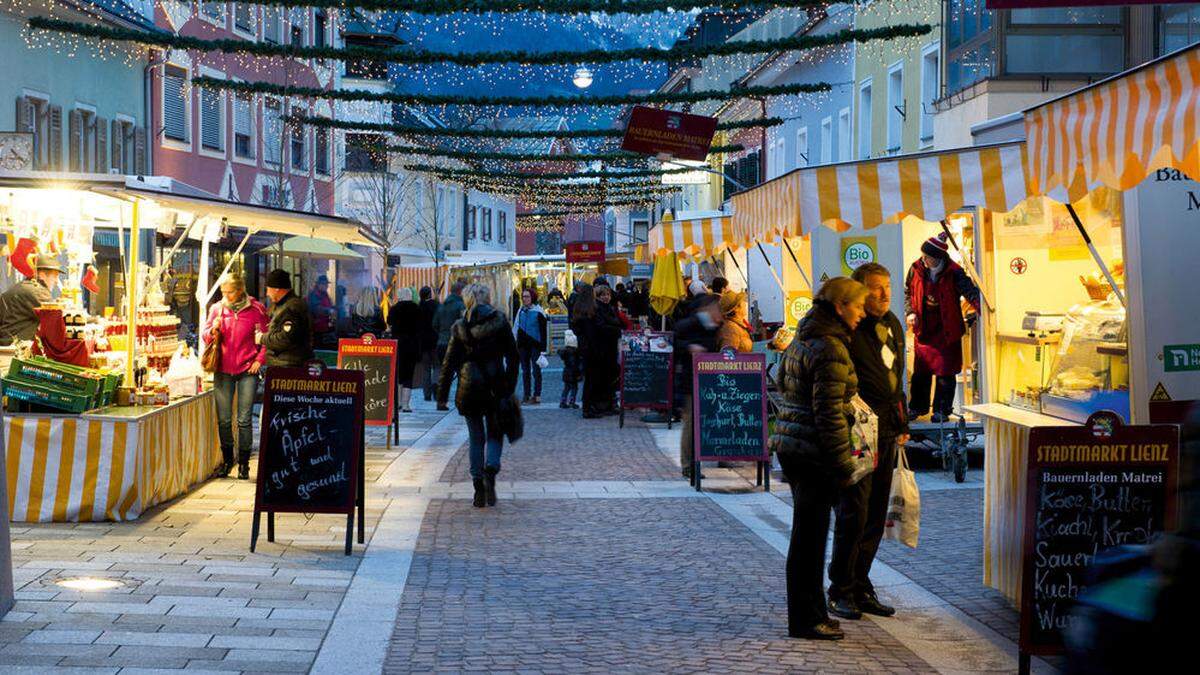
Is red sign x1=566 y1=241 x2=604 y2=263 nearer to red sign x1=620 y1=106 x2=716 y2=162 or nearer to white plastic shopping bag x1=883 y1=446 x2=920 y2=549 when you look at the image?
red sign x1=620 y1=106 x2=716 y2=162

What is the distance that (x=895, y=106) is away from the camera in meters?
29.0

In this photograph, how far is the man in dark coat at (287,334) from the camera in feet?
41.9

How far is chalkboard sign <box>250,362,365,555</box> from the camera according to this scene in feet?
31.9

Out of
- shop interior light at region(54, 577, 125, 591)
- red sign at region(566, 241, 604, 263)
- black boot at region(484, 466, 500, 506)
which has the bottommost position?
shop interior light at region(54, 577, 125, 591)

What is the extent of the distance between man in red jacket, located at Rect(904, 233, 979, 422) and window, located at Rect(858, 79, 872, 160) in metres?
18.0

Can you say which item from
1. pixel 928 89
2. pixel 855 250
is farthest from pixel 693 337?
pixel 928 89

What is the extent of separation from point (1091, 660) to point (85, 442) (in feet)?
27.7

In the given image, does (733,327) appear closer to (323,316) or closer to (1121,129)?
(1121,129)

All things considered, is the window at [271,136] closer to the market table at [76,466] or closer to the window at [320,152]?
the window at [320,152]

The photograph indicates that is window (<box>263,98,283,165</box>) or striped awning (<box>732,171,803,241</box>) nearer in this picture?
striped awning (<box>732,171,803,241</box>)

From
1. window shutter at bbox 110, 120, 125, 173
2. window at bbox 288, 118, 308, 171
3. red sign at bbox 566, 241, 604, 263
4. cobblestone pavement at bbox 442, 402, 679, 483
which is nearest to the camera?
cobblestone pavement at bbox 442, 402, 679, 483

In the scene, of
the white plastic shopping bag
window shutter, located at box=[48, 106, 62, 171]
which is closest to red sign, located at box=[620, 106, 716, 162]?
window shutter, located at box=[48, 106, 62, 171]

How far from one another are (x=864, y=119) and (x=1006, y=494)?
25.1 metres

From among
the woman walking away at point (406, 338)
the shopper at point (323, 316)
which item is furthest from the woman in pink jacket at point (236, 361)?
the shopper at point (323, 316)
